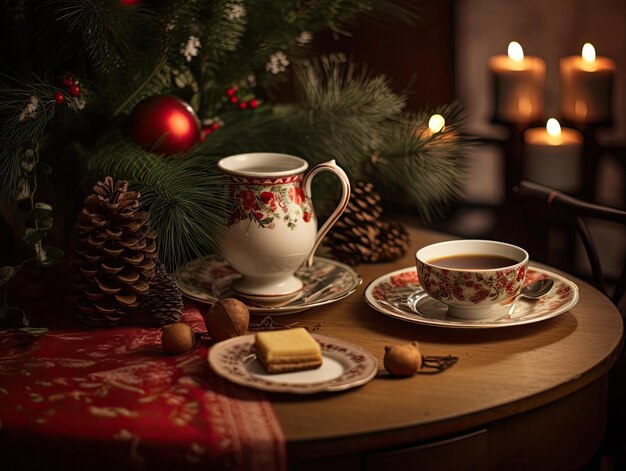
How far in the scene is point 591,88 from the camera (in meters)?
2.15

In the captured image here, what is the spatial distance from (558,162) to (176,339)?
1.35m

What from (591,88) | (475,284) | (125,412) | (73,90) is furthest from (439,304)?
(591,88)

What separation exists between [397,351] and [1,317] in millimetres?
486

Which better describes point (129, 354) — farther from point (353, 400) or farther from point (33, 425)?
point (353, 400)

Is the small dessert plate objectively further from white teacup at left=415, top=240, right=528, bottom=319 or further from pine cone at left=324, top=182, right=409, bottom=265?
pine cone at left=324, top=182, right=409, bottom=265

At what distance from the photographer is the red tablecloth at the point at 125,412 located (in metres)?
0.82

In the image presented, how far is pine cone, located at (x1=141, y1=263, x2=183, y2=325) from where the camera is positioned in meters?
1.10

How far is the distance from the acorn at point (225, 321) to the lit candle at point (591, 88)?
4.58 feet

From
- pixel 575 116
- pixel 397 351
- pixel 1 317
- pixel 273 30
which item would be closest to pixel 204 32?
pixel 273 30

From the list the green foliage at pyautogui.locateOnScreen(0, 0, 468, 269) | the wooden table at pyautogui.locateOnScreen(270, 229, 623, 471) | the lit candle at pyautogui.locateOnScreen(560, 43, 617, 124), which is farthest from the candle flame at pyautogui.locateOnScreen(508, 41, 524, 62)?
the wooden table at pyautogui.locateOnScreen(270, 229, 623, 471)

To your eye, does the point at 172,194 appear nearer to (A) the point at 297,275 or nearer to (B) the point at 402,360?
(A) the point at 297,275

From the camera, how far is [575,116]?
2191mm

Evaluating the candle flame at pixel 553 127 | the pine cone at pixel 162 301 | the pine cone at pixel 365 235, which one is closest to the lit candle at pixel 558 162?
the candle flame at pixel 553 127

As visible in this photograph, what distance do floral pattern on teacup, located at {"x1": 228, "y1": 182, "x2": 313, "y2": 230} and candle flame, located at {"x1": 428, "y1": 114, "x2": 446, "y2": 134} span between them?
1.16 feet
